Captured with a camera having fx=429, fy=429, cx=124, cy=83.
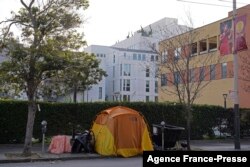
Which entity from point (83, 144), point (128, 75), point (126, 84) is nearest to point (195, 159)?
point (83, 144)

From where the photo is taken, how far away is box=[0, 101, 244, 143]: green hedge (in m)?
22.1

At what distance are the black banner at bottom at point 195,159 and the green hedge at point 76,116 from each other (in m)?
18.1

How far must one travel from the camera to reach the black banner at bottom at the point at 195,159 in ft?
16.0

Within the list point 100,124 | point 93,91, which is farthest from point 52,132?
point 93,91

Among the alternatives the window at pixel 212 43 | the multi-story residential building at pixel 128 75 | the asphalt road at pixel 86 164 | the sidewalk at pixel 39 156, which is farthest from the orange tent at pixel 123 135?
the multi-story residential building at pixel 128 75

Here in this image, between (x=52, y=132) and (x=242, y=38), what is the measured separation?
1114 centimetres

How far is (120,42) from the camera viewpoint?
11144cm

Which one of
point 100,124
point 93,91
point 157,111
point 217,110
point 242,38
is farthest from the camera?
point 93,91

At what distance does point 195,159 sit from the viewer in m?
5.02

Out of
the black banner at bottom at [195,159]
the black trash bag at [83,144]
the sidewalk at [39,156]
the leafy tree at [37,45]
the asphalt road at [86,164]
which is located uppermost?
the leafy tree at [37,45]

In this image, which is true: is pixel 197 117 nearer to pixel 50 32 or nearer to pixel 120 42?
pixel 50 32

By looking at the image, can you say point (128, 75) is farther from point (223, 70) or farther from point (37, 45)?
point (37, 45)

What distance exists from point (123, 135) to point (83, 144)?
184cm

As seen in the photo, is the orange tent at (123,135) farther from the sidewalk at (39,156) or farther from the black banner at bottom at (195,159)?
the black banner at bottom at (195,159)
